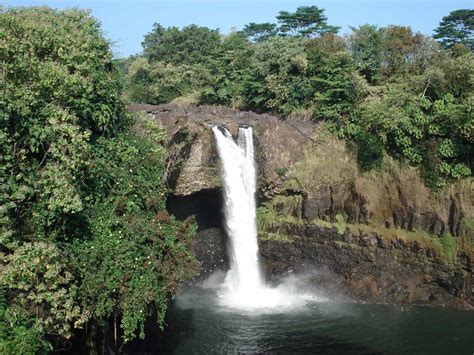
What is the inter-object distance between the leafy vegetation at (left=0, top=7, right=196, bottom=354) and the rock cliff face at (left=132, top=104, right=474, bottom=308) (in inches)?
269

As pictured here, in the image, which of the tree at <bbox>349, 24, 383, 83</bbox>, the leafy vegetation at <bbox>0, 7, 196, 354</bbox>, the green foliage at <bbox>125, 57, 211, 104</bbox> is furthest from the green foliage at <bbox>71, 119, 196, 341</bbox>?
the green foliage at <bbox>125, 57, 211, 104</bbox>

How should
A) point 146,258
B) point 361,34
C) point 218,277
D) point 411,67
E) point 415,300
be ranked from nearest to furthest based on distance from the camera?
point 146,258 < point 415,300 < point 218,277 < point 411,67 < point 361,34

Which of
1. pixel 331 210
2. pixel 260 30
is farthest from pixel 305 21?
pixel 331 210

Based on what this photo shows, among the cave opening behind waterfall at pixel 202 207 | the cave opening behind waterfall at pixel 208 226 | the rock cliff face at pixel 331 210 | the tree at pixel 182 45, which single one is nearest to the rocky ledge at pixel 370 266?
the rock cliff face at pixel 331 210

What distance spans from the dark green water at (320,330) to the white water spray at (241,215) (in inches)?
81.2

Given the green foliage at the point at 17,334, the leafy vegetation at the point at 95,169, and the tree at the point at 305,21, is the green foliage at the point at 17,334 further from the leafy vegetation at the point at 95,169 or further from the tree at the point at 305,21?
the tree at the point at 305,21

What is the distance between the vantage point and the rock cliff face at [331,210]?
18.7 metres

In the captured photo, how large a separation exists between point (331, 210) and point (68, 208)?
12939 mm

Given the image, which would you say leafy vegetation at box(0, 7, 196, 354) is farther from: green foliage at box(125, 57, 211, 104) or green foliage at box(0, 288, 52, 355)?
green foliage at box(125, 57, 211, 104)

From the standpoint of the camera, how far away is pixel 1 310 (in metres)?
8.48

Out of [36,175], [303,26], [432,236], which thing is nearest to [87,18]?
[36,175]

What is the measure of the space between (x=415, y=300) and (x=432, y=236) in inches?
99.9

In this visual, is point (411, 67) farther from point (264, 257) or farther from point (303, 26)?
point (303, 26)

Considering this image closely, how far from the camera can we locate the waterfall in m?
20.1
